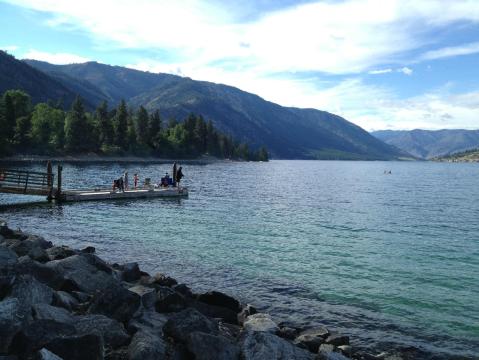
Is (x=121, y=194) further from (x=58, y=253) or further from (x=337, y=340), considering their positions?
(x=337, y=340)

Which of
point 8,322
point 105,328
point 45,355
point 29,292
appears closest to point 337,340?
point 105,328

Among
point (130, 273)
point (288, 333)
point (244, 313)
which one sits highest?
point (130, 273)

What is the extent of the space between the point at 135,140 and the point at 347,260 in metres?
178

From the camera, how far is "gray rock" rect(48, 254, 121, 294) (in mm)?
16812

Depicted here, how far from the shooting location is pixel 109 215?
146 feet

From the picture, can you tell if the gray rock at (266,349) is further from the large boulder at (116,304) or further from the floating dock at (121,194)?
the floating dock at (121,194)

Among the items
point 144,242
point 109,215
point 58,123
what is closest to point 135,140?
point 58,123

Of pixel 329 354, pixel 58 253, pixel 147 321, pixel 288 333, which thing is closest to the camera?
pixel 329 354

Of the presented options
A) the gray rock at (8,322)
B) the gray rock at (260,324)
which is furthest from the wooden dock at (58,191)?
the gray rock at (8,322)

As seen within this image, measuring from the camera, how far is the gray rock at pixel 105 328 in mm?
11539

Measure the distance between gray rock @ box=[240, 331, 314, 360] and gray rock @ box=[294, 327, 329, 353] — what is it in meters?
1.78

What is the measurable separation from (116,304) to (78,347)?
362cm

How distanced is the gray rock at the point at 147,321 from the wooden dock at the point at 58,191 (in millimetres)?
38936

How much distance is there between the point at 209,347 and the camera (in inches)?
449
